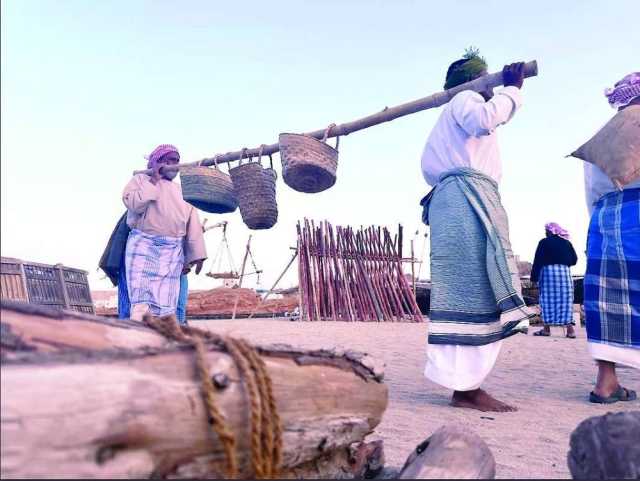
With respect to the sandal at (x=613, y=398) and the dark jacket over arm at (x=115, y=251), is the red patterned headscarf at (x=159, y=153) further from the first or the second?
the sandal at (x=613, y=398)

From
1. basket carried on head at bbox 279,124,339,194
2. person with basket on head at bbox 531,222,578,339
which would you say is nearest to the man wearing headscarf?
basket carried on head at bbox 279,124,339,194

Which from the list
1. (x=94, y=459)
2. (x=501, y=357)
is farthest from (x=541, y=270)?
(x=94, y=459)

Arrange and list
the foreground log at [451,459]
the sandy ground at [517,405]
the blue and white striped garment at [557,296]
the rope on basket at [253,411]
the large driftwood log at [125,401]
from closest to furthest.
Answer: the large driftwood log at [125,401], the rope on basket at [253,411], the foreground log at [451,459], the sandy ground at [517,405], the blue and white striped garment at [557,296]

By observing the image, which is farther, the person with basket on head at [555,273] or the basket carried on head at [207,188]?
the person with basket on head at [555,273]

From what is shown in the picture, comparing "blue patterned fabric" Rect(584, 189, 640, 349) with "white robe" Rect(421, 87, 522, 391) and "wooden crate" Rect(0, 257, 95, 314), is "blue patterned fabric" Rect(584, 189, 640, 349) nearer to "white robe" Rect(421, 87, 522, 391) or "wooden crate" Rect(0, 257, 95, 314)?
"white robe" Rect(421, 87, 522, 391)

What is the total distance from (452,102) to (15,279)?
15.0 feet

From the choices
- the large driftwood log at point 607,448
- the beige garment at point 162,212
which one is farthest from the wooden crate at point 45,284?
the large driftwood log at point 607,448

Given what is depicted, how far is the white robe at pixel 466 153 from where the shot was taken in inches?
126

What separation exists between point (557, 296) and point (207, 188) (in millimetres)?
5565

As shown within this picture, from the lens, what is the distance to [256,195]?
15.8 feet

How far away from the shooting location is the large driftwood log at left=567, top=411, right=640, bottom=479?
1327 millimetres

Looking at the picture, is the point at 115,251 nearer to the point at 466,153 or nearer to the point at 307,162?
the point at 307,162

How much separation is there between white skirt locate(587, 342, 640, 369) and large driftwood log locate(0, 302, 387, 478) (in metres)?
2.44

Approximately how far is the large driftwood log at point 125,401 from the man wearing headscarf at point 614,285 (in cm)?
245
